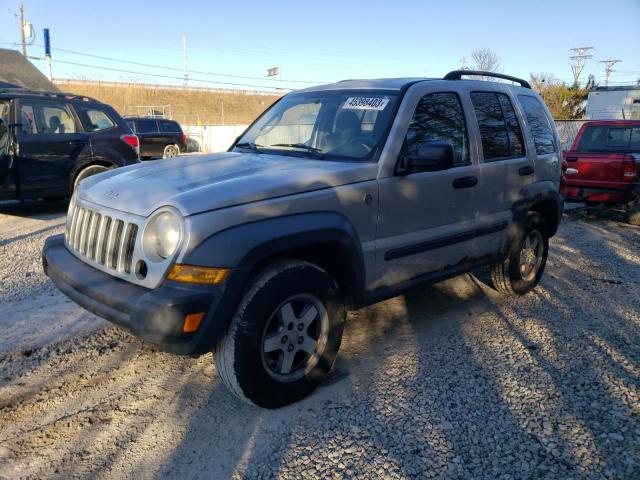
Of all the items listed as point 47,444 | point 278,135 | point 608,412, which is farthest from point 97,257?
point 608,412

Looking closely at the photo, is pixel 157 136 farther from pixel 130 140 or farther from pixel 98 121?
pixel 98 121

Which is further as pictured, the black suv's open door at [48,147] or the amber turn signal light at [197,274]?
the black suv's open door at [48,147]

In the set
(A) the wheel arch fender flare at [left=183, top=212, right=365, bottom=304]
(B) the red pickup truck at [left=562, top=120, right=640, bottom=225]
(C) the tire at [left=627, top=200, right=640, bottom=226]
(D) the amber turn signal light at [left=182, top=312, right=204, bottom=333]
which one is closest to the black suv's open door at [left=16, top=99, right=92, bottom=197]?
(A) the wheel arch fender flare at [left=183, top=212, right=365, bottom=304]

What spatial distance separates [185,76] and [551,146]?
6904 cm

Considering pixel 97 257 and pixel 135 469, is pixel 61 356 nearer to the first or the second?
pixel 97 257

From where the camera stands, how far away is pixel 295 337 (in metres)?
3.21

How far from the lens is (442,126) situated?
13.6ft

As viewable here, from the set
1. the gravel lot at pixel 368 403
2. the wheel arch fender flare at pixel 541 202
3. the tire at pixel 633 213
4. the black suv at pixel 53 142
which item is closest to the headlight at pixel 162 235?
the gravel lot at pixel 368 403

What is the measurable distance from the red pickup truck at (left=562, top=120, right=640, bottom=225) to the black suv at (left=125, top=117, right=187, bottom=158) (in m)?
13.7

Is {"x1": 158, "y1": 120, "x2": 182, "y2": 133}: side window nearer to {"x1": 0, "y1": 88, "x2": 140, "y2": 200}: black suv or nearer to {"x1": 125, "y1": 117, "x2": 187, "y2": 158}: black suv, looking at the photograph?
{"x1": 125, "y1": 117, "x2": 187, "y2": 158}: black suv

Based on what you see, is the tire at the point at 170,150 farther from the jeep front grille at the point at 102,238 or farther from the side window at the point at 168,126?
the jeep front grille at the point at 102,238

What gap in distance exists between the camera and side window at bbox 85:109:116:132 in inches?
358

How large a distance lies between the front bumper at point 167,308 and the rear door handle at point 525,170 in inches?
120

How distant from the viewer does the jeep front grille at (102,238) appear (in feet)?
9.78
